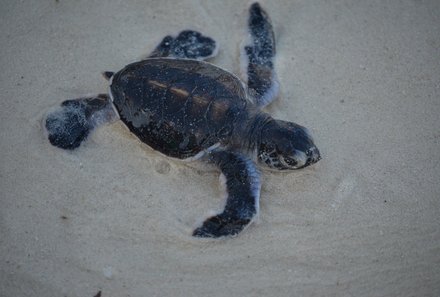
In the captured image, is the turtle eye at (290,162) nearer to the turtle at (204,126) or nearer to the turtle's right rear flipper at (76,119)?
the turtle at (204,126)

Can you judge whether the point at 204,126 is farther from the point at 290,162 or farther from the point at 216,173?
the point at 290,162

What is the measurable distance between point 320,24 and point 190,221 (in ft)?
6.97

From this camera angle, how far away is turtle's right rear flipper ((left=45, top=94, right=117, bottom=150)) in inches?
114

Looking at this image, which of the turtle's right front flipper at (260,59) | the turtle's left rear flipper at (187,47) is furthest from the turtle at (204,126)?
→ the turtle's left rear flipper at (187,47)

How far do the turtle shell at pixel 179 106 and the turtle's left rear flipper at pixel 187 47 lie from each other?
450 mm

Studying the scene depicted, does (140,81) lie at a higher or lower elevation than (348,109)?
higher

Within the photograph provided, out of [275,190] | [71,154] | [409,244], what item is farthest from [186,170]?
[409,244]

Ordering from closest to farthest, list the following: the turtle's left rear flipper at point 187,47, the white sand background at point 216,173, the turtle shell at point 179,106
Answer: the white sand background at point 216,173 < the turtle shell at point 179,106 < the turtle's left rear flipper at point 187,47

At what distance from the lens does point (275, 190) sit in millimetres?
2760

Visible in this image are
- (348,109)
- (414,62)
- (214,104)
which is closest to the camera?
(214,104)

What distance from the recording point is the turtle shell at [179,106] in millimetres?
2627

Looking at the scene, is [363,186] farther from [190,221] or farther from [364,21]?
[364,21]

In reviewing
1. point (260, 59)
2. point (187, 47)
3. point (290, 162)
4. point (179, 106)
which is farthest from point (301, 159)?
point (187, 47)

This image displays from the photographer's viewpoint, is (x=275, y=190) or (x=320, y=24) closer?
(x=275, y=190)
